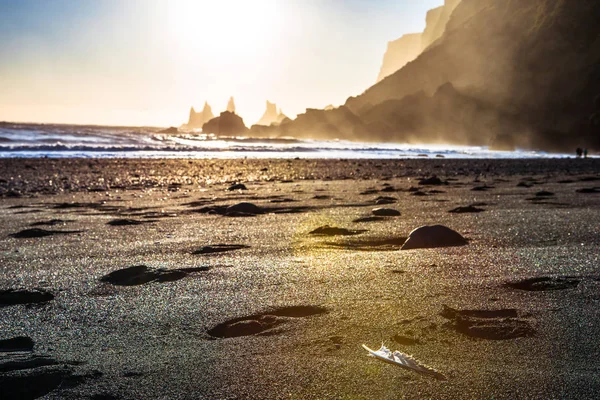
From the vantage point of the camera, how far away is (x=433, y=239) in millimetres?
3840

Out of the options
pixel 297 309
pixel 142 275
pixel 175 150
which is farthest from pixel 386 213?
pixel 175 150

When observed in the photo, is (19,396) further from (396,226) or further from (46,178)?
(46,178)

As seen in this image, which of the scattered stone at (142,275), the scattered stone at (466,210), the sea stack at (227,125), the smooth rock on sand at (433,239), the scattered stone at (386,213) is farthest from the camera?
the sea stack at (227,125)

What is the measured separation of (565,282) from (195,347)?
1.90 m

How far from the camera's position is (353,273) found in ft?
9.88

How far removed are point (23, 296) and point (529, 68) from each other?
80.2 meters

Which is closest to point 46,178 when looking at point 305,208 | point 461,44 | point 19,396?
point 305,208

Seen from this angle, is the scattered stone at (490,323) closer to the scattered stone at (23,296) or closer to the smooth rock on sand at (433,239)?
the smooth rock on sand at (433,239)

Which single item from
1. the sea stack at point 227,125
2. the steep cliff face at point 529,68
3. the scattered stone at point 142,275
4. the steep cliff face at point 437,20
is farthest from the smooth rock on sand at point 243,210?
the steep cliff face at point 437,20

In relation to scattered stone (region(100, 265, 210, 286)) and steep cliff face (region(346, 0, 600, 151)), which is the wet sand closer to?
scattered stone (region(100, 265, 210, 286))

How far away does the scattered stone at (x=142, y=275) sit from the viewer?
3027 mm

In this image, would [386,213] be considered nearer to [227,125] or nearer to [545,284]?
[545,284]

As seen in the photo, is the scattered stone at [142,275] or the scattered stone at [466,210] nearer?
the scattered stone at [142,275]

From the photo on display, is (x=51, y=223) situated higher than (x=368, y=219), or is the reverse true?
(x=368, y=219)
